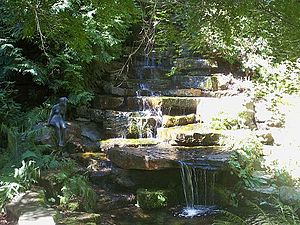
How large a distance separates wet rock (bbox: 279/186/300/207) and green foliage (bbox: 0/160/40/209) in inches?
151

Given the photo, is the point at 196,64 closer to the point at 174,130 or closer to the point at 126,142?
the point at 174,130

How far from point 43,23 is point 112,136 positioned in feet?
21.1

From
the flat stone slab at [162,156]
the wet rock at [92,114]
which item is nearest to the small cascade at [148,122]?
the wet rock at [92,114]

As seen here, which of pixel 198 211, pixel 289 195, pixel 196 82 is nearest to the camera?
pixel 289 195

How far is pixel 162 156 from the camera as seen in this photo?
661 cm

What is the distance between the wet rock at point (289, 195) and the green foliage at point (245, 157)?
59 centimetres

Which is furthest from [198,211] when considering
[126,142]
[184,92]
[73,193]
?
[184,92]

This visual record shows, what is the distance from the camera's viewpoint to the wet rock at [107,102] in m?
9.56

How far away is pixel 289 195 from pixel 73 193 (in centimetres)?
341

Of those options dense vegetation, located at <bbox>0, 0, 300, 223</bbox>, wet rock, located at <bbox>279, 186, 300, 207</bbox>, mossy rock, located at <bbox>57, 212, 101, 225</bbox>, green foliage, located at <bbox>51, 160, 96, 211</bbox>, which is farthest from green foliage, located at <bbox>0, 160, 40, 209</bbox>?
wet rock, located at <bbox>279, 186, 300, 207</bbox>

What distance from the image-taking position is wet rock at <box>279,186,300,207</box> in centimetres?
568

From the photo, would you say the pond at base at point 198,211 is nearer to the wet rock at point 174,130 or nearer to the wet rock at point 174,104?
the wet rock at point 174,130

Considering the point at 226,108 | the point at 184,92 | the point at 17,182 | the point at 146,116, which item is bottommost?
the point at 17,182

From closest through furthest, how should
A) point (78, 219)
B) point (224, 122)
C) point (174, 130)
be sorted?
point (78, 219), point (174, 130), point (224, 122)
